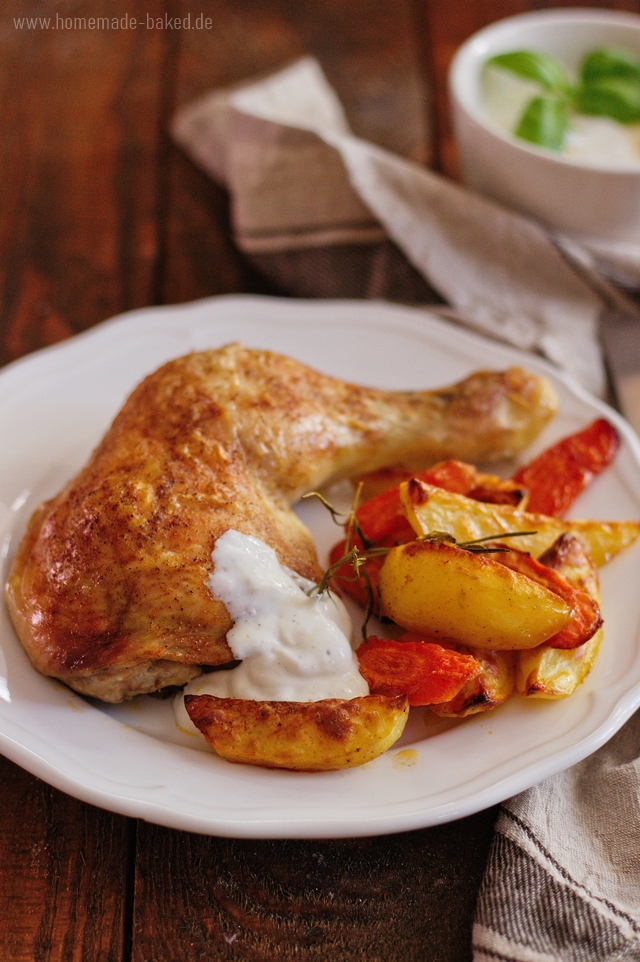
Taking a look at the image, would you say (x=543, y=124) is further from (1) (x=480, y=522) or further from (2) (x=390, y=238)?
(1) (x=480, y=522)

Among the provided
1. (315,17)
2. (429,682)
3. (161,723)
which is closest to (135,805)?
(161,723)

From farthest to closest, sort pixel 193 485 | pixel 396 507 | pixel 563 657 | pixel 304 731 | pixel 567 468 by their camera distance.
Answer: pixel 567 468
pixel 396 507
pixel 193 485
pixel 563 657
pixel 304 731

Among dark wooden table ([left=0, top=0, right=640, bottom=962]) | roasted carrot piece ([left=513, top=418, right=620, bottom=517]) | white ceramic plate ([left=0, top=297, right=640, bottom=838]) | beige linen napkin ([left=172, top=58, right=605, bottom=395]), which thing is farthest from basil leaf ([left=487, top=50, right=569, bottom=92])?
roasted carrot piece ([left=513, top=418, right=620, bottom=517])

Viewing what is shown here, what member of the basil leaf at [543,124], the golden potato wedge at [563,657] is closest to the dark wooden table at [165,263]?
the golden potato wedge at [563,657]

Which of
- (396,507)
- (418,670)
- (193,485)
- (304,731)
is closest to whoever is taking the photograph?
(304,731)

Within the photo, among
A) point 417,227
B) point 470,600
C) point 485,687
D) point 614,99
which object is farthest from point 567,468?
point 614,99

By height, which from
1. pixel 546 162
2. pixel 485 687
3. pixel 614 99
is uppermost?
pixel 614 99
